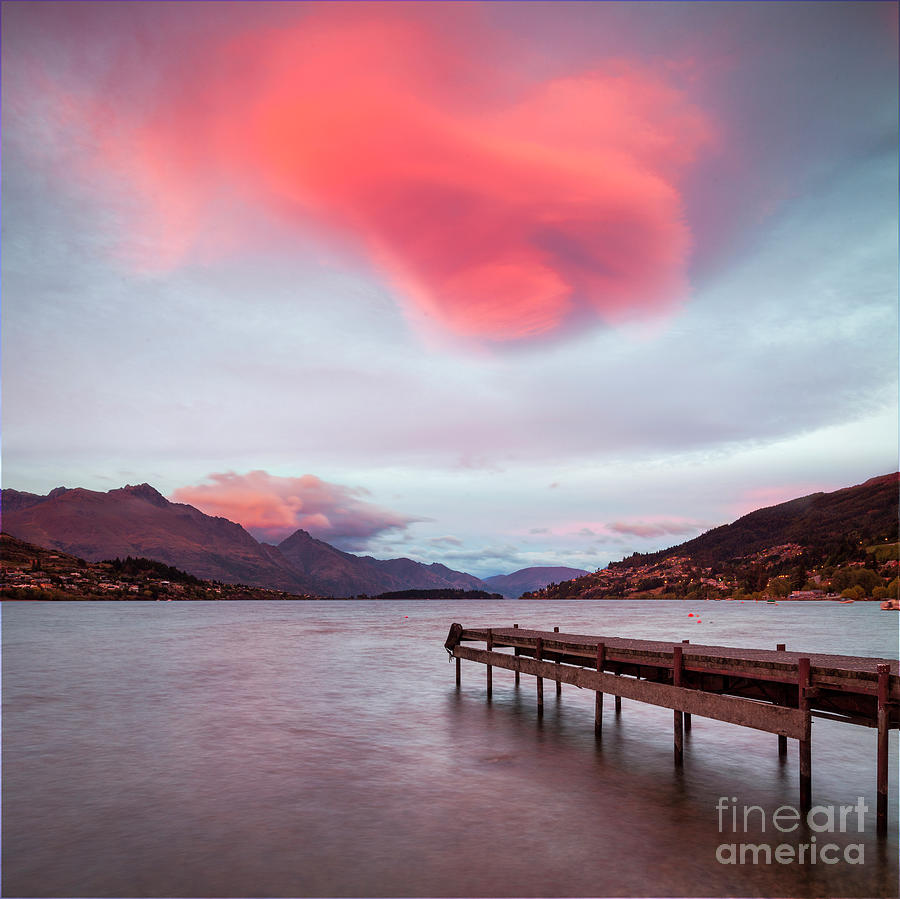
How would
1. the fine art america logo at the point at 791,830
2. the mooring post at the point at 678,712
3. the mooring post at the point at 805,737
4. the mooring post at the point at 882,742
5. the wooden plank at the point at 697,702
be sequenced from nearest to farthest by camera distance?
the fine art america logo at the point at 791,830, the mooring post at the point at 882,742, the mooring post at the point at 805,737, the wooden plank at the point at 697,702, the mooring post at the point at 678,712

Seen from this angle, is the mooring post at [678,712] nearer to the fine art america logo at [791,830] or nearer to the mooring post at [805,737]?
the fine art america logo at [791,830]

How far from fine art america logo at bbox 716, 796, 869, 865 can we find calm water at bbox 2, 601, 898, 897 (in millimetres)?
187

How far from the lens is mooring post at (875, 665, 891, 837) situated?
1479 centimetres

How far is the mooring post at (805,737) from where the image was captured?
1603 centimetres

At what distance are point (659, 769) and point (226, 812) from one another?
41.1 ft

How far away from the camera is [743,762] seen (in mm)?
22594

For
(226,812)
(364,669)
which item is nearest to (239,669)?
(364,669)

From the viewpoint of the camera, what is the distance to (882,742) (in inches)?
596

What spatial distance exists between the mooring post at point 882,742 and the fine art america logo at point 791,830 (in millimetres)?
471

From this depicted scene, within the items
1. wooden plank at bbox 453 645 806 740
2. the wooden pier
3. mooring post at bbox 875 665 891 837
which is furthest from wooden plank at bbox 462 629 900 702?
wooden plank at bbox 453 645 806 740

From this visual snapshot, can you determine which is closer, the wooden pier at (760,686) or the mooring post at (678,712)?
the wooden pier at (760,686)

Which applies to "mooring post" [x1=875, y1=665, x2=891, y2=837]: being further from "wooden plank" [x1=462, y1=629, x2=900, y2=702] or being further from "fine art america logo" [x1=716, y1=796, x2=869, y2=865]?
"fine art america logo" [x1=716, y1=796, x2=869, y2=865]

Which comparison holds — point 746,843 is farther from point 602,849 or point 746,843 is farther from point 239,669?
point 239,669

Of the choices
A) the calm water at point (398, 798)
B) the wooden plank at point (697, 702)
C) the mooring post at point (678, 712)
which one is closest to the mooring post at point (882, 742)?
the calm water at point (398, 798)
